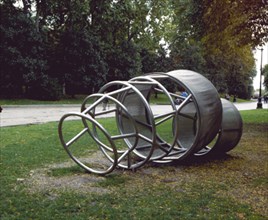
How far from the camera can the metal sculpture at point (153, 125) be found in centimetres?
677

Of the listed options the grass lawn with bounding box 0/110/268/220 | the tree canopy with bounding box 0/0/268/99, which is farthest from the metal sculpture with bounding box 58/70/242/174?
the tree canopy with bounding box 0/0/268/99

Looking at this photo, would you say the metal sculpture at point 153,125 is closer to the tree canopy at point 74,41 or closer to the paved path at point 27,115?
the paved path at point 27,115

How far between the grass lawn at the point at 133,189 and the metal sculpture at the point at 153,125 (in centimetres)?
37

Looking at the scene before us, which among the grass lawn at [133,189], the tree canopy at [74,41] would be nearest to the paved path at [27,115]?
the tree canopy at [74,41]

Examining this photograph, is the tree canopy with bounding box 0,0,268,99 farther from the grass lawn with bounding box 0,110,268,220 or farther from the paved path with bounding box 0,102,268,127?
the grass lawn with bounding box 0,110,268,220

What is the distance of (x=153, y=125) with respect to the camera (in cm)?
637

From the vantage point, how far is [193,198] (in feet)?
17.7

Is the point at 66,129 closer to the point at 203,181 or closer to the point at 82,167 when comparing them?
the point at 82,167

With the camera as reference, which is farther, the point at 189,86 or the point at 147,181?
the point at 189,86

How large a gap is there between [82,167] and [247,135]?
785 cm

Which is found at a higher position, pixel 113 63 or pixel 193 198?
pixel 113 63

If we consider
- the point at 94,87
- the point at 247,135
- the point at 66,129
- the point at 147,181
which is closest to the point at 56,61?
the point at 94,87

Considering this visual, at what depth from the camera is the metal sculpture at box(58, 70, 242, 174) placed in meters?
6.77

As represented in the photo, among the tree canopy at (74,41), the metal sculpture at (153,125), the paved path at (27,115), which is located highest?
the tree canopy at (74,41)
